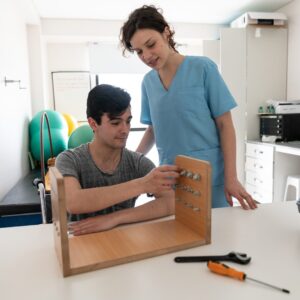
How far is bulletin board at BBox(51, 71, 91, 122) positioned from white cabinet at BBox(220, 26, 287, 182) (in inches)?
76.5

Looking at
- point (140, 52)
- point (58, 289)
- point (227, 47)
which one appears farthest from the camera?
point (227, 47)

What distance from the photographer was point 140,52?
119 centimetres

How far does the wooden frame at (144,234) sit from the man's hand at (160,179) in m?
0.02

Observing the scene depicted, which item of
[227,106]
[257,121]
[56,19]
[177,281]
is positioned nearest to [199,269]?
[177,281]

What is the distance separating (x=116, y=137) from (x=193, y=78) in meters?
0.43

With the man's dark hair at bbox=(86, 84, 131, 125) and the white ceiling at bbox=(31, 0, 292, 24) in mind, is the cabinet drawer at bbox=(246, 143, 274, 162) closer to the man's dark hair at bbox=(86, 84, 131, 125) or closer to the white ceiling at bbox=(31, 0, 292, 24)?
the white ceiling at bbox=(31, 0, 292, 24)

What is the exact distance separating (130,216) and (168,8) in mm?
3165

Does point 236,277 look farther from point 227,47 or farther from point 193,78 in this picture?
point 227,47

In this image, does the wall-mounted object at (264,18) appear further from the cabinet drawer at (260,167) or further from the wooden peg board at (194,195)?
the wooden peg board at (194,195)

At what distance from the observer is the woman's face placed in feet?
3.76

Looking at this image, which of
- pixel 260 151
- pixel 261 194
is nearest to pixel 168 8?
pixel 260 151

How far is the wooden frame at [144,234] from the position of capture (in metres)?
0.63

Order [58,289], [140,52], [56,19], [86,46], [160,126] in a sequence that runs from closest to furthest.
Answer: [58,289]
[140,52]
[160,126]
[56,19]
[86,46]

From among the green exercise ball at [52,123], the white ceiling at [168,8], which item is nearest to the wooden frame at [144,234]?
the green exercise ball at [52,123]
